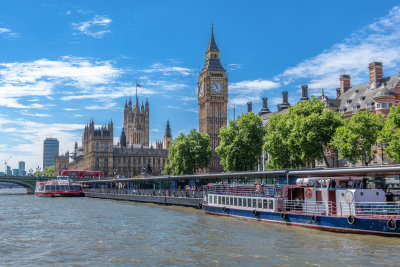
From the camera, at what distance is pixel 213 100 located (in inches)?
6673

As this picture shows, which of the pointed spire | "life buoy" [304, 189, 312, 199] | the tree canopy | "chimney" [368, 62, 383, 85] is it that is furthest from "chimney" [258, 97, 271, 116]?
"life buoy" [304, 189, 312, 199]

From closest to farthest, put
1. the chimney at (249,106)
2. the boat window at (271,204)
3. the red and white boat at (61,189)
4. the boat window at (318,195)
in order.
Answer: the boat window at (318,195), the boat window at (271,204), the red and white boat at (61,189), the chimney at (249,106)

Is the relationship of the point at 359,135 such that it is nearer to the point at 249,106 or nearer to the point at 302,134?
the point at 302,134

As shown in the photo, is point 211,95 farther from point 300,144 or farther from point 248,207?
point 248,207

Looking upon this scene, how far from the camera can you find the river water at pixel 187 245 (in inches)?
1030

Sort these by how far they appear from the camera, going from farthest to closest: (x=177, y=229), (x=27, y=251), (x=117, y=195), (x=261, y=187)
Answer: (x=117, y=195)
(x=261, y=187)
(x=177, y=229)
(x=27, y=251)

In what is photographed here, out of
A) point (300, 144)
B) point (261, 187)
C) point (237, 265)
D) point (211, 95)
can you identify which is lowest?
point (237, 265)

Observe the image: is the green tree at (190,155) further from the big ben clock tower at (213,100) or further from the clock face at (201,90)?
the clock face at (201,90)

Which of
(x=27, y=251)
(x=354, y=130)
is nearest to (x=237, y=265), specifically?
(x=27, y=251)

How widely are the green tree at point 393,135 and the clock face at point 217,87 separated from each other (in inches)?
4500

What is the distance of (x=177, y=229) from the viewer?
39.8m

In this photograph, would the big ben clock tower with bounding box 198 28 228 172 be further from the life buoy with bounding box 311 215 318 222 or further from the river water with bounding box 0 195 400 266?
the life buoy with bounding box 311 215 318 222

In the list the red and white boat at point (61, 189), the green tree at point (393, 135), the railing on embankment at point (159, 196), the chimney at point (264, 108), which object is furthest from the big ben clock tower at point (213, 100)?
the green tree at point (393, 135)

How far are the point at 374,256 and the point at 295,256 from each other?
4.59 metres
